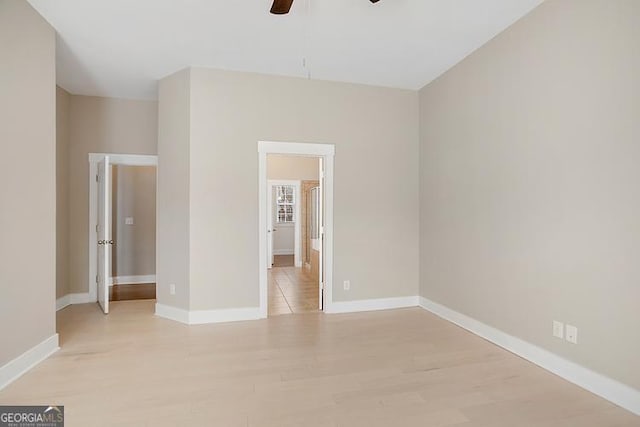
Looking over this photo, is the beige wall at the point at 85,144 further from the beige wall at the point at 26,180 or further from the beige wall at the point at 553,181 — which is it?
the beige wall at the point at 553,181

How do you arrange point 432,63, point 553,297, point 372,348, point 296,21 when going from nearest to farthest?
point 553,297
point 296,21
point 372,348
point 432,63

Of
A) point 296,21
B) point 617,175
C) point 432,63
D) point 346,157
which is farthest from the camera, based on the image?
point 346,157

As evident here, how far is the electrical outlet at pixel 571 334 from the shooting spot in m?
2.48

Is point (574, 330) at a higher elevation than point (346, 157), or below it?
below

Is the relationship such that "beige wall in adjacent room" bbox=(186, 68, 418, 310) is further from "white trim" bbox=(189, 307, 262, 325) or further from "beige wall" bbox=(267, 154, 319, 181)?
"beige wall" bbox=(267, 154, 319, 181)

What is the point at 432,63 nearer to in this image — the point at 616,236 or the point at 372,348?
the point at 616,236

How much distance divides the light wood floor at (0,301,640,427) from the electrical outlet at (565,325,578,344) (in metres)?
0.32

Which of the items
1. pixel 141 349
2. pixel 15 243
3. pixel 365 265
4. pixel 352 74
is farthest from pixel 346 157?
pixel 15 243

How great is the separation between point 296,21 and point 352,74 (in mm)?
1273

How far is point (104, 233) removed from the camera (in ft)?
13.7

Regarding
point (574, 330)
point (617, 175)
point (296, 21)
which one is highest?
point (296, 21)

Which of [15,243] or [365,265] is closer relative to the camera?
[15,243]

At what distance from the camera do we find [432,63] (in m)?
3.76

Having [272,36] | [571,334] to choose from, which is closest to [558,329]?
[571,334]
